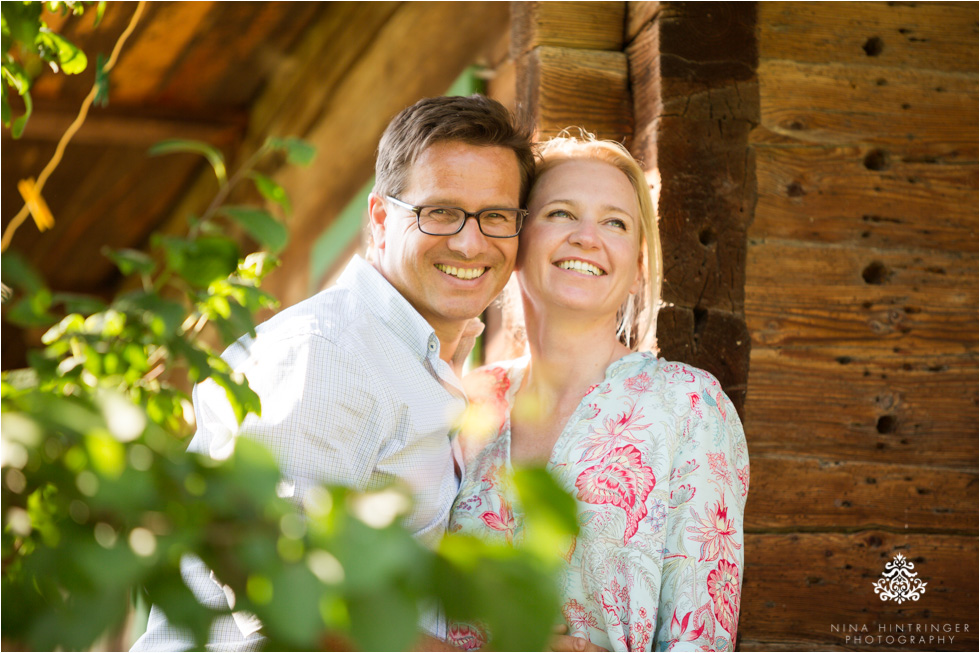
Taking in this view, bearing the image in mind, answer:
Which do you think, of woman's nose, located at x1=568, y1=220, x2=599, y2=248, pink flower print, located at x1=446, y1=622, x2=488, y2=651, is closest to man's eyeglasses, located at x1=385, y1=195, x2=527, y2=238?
woman's nose, located at x1=568, y1=220, x2=599, y2=248

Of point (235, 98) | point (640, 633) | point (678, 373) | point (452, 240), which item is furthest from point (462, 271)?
point (235, 98)

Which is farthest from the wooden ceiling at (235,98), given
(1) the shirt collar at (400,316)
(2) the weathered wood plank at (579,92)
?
(1) the shirt collar at (400,316)

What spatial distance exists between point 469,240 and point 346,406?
0.52m

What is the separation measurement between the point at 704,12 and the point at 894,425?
1.26 meters

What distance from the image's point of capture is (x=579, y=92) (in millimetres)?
2568

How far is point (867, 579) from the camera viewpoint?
2.44 metres

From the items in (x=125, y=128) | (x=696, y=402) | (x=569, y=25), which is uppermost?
(x=125, y=128)

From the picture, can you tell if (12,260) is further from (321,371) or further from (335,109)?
(335,109)

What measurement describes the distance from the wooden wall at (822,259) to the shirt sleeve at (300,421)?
0.94 m

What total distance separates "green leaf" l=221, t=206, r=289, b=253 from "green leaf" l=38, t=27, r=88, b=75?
636 mm

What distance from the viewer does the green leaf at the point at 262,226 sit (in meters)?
0.78

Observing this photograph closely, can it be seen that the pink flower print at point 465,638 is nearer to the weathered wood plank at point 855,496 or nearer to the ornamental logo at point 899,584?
the weathered wood plank at point 855,496

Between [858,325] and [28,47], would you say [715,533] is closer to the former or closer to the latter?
[858,325]

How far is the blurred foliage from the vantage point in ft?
3.58
